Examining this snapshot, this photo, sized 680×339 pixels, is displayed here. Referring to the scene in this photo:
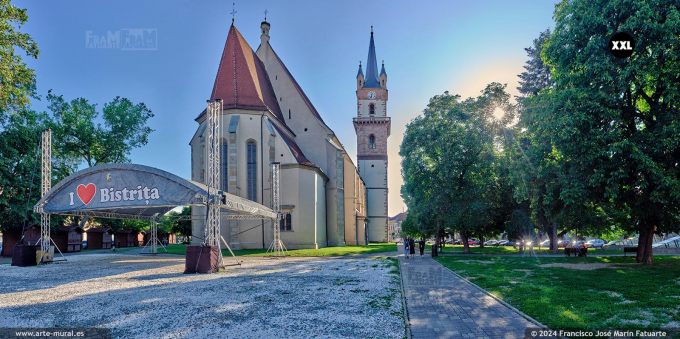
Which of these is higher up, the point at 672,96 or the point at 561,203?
the point at 672,96

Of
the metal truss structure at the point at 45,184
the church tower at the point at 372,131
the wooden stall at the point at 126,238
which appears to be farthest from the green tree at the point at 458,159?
the wooden stall at the point at 126,238

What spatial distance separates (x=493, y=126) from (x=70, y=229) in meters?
35.9

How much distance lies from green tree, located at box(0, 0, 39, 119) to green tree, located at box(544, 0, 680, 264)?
20864mm

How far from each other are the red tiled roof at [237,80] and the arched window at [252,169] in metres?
3.27

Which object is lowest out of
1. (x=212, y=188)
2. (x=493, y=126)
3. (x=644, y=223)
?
(x=644, y=223)

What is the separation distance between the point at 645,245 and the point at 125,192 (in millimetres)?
23314

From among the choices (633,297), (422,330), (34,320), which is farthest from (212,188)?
(633,297)

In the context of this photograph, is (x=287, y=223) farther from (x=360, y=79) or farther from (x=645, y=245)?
(x=360, y=79)

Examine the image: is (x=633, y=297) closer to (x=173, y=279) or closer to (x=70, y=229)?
(x=173, y=279)

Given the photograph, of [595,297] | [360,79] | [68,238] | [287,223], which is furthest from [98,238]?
[595,297]

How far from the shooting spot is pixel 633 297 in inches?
371

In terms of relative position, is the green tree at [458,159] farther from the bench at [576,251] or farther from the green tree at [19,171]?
the green tree at [19,171]

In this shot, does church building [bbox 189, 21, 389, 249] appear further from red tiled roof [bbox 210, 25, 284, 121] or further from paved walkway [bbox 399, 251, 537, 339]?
paved walkway [bbox 399, 251, 537, 339]

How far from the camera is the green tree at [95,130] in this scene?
36250 mm
